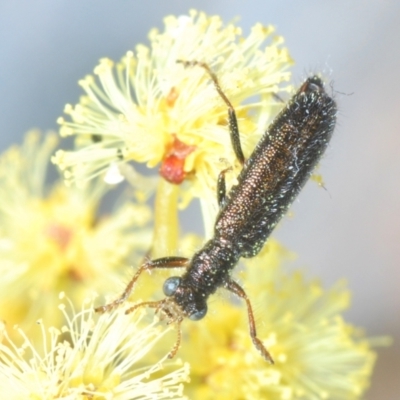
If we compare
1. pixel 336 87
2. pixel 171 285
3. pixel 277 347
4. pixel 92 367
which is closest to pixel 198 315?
pixel 171 285

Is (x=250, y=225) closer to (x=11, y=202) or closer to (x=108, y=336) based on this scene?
(x=108, y=336)

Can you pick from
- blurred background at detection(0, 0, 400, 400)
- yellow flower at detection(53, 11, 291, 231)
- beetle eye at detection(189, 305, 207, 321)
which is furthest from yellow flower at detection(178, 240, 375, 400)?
blurred background at detection(0, 0, 400, 400)

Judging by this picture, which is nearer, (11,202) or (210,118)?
(210,118)

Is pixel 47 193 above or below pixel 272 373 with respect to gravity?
above

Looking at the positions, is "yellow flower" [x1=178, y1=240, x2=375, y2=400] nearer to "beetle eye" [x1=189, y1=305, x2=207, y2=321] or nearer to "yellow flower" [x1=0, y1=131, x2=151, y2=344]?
"beetle eye" [x1=189, y1=305, x2=207, y2=321]

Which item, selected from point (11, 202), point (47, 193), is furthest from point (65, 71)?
point (11, 202)

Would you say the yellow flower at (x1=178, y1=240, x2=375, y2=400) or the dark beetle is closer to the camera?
the dark beetle

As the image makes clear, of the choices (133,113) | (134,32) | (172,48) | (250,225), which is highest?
(134,32)
